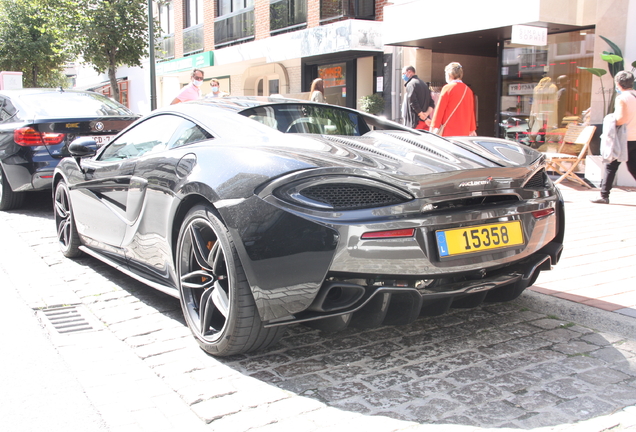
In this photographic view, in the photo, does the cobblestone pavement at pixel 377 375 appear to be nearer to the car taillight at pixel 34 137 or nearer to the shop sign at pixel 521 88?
the car taillight at pixel 34 137

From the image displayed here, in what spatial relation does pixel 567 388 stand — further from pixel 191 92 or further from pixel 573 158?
pixel 191 92

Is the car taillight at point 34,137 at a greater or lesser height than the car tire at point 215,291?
greater

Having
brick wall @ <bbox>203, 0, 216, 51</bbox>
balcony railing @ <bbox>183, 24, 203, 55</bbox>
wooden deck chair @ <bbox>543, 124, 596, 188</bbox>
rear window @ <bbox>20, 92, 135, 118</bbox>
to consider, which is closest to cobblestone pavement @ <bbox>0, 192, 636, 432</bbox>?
rear window @ <bbox>20, 92, 135, 118</bbox>

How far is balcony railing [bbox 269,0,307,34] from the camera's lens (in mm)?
18859

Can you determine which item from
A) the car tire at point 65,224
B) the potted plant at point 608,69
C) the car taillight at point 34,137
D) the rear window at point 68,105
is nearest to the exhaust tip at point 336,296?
the car tire at point 65,224

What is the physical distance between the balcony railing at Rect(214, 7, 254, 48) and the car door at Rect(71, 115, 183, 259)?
18037mm

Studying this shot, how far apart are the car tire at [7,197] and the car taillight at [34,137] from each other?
0.74 m

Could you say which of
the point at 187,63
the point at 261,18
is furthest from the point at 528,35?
the point at 187,63

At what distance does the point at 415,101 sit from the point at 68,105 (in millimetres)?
5200

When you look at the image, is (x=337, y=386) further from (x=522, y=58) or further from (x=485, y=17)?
(x=522, y=58)

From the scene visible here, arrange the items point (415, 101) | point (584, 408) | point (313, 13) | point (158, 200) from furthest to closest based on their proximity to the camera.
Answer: point (313, 13), point (415, 101), point (158, 200), point (584, 408)

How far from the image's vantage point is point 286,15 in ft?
64.5

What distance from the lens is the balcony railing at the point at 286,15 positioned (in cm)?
1886

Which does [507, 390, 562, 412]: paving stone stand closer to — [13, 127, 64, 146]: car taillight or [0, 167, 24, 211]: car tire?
[13, 127, 64, 146]: car taillight
